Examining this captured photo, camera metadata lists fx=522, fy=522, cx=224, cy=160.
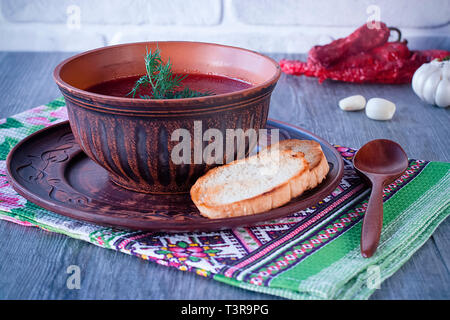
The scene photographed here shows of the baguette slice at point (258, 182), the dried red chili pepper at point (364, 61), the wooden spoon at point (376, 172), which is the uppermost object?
the baguette slice at point (258, 182)

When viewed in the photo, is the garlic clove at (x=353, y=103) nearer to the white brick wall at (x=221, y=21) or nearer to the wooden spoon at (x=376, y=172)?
the wooden spoon at (x=376, y=172)

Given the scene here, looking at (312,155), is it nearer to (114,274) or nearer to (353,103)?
(114,274)

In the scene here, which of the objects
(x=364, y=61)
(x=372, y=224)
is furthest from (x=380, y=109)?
(x=372, y=224)

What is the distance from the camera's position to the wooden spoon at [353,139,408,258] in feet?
2.51

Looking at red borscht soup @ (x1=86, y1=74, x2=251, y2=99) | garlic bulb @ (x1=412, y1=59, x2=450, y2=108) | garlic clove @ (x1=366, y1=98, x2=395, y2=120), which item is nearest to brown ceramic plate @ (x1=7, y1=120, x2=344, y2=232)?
red borscht soup @ (x1=86, y1=74, x2=251, y2=99)

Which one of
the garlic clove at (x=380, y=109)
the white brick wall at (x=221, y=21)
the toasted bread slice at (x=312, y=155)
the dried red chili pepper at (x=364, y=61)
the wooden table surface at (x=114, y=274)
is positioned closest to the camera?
the wooden table surface at (x=114, y=274)

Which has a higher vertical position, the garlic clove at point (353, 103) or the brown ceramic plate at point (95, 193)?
the brown ceramic plate at point (95, 193)

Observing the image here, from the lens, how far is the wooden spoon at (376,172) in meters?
0.77

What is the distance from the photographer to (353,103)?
1.45 metres

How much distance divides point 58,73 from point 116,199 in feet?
0.79

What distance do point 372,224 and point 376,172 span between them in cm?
22

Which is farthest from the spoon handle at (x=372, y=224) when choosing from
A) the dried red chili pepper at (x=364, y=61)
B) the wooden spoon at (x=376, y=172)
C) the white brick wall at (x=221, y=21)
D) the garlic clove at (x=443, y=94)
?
the white brick wall at (x=221, y=21)

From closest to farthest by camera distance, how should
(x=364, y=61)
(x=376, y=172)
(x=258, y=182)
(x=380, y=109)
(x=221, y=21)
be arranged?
(x=258, y=182)
(x=376, y=172)
(x=380, y=109)
(x=364, y=61)
(x=221, y=21)

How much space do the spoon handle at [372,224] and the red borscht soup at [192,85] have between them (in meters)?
0.31
